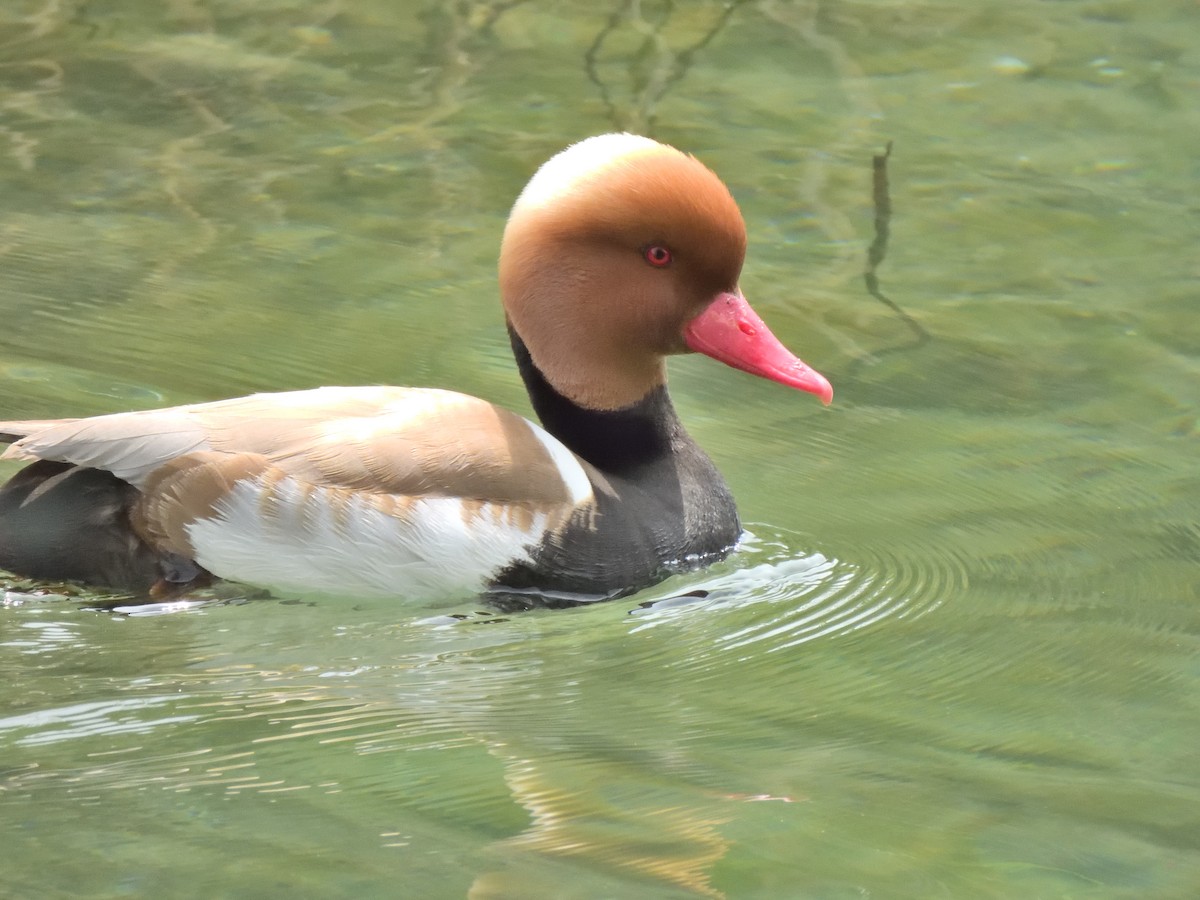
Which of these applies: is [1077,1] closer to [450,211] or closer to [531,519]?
[450,211]

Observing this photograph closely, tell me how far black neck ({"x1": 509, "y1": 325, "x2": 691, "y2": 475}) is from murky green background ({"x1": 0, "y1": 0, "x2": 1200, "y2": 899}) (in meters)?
0.41

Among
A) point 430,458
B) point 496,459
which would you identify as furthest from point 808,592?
point 430,458

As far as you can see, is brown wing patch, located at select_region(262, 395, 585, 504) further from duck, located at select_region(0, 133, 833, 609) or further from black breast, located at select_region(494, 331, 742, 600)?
black breast, located at select_region(494, 331, 742, 600)

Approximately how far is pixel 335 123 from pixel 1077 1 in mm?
4452

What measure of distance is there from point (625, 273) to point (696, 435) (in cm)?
119

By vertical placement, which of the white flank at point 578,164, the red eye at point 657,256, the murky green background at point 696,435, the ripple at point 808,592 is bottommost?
the ripple at point 808,592

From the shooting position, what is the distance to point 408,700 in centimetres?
409

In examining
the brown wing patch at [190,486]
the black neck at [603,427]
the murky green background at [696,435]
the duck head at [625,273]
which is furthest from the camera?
the black neck at [603,427]

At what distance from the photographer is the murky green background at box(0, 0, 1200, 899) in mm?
3537

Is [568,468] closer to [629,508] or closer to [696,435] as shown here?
[629,508]

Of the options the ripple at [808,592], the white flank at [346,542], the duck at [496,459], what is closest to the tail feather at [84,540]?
the duck at [496,459]

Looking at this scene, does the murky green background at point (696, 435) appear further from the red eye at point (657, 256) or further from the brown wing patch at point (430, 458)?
the red eye at point (657, 256)

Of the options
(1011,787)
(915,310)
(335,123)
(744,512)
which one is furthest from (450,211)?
(1011,787)

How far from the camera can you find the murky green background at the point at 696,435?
3537 millimetres
